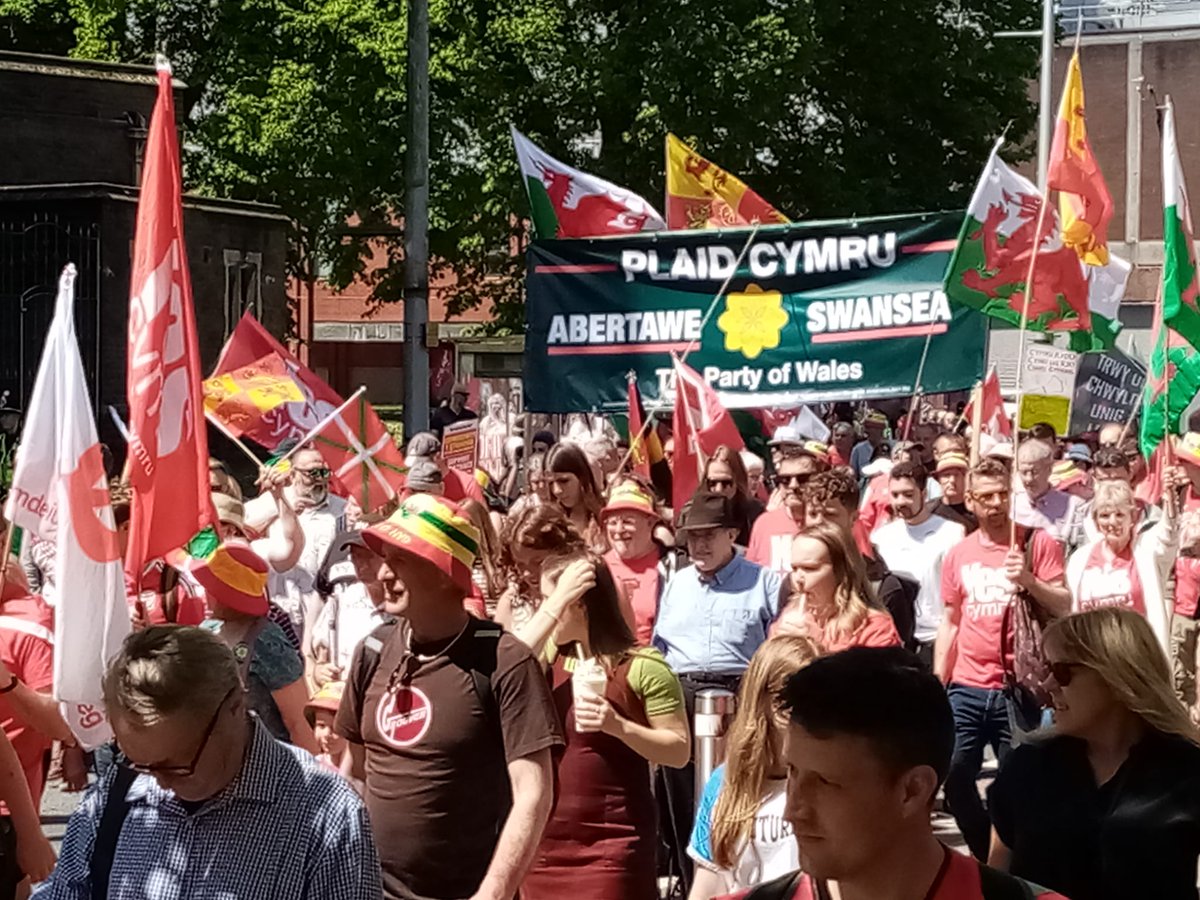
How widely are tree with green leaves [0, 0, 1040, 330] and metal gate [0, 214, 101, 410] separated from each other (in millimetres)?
8769

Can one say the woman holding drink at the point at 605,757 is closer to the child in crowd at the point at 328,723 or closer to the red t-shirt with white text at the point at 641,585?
the child in crowd at the point at 328,723

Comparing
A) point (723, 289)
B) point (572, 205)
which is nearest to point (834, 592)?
point (723, 289)

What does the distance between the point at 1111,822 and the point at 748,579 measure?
12.4ft

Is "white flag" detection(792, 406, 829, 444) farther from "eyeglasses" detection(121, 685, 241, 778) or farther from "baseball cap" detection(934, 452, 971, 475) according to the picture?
"eyeglasses" detection(121, 685, 241, 778)

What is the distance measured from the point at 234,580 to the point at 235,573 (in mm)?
23

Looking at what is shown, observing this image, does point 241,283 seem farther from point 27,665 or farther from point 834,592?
point 27,665

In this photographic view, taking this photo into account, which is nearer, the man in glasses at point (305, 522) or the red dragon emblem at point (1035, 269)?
the man in glasses at point (305, 522)

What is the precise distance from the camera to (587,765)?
5367mm

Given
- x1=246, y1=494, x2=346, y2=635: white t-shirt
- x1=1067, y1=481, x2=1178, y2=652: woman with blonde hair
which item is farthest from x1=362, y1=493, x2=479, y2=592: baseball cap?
x1=1067, y1=481, x2=1178, y2=652: woman with blonde hair

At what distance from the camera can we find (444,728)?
4.64 metres

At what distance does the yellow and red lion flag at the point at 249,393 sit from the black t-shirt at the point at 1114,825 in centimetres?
906

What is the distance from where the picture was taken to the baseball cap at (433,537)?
4703 millimetres

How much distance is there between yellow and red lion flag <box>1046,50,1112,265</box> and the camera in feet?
39.9

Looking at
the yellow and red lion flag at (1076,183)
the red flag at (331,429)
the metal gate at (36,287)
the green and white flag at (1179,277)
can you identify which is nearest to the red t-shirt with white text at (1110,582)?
the green and white flag at (1179,277)
